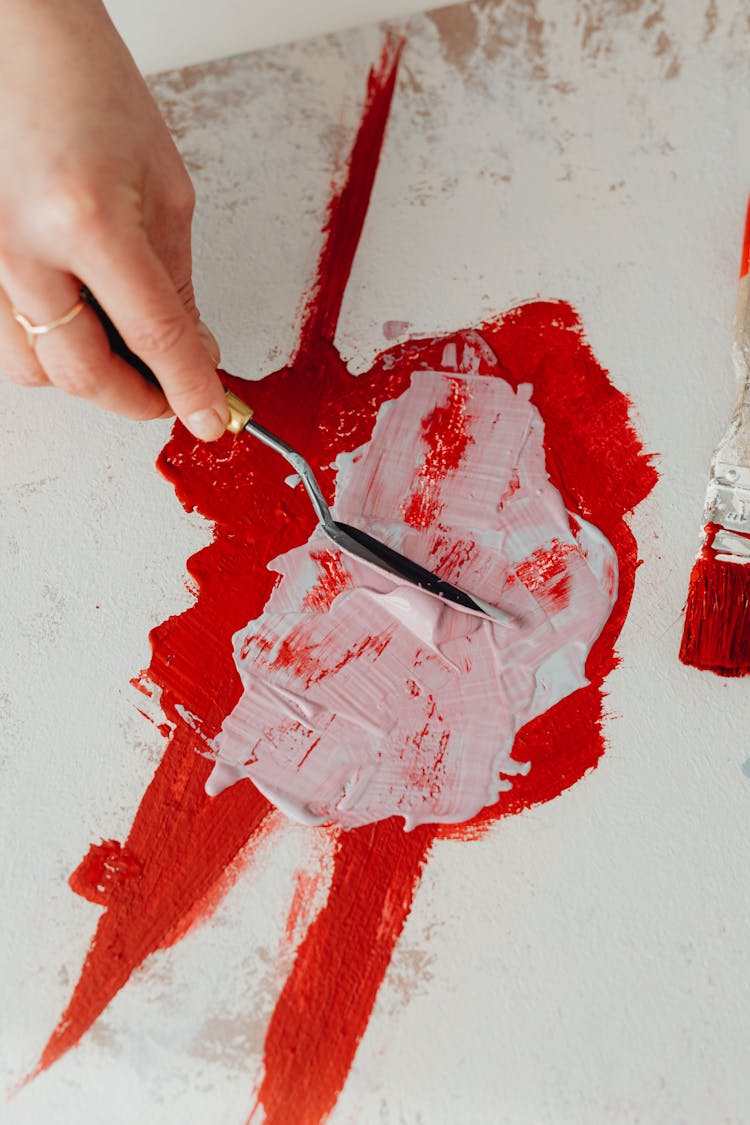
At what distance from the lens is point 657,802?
42.9 inches

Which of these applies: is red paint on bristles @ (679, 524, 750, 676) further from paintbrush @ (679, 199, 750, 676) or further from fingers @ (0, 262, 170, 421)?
fingers @ (0, 262, 170, 421)

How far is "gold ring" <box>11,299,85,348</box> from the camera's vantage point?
94cm

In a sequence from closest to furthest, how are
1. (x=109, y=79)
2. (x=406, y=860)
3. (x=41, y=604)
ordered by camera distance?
(x=109, y=79)
(x=406, y=860)
(x=41, y=604)

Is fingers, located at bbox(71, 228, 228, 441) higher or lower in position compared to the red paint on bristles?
higher

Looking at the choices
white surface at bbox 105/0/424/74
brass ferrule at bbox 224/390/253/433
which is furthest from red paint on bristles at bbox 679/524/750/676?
white surface at bbox 105/0/424/74

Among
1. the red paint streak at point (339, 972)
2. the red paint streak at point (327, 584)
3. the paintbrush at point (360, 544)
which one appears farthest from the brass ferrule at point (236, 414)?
the red paint streak at point (339, 972)

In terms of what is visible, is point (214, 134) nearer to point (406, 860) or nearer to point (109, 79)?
point (109, 79)

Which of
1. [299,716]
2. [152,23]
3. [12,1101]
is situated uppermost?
[152,23]

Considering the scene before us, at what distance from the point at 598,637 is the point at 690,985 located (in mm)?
407

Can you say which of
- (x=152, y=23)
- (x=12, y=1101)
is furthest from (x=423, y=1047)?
(x=152, y=23)

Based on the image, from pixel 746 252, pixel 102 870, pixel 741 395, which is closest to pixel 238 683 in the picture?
pixel 102 870

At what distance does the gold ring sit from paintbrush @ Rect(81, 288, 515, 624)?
0.66 ft

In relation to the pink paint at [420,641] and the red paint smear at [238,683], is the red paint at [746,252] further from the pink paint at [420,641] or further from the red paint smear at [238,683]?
the pink paint at [420,641]

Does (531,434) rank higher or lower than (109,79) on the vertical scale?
lower
